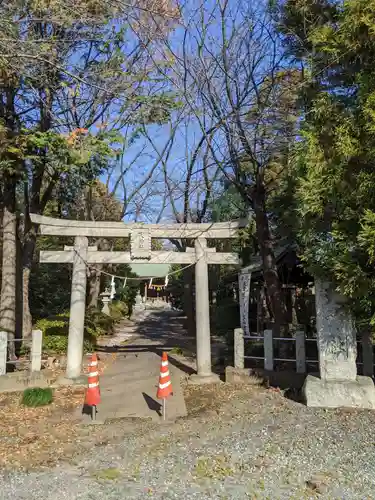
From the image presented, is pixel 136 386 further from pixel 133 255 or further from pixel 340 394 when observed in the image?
pixel 340 394

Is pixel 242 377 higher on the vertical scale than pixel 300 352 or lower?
lower

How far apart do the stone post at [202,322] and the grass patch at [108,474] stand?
5149mm

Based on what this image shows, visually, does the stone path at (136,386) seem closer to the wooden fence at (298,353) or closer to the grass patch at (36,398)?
the grass patch at (36,398)

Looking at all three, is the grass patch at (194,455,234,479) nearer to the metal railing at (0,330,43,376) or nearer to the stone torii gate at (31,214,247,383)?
the stone torii gate at (31,214,247,383)

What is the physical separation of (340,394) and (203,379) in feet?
12.1

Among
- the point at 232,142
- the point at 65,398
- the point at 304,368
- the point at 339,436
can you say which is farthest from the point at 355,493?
the point at 232,142

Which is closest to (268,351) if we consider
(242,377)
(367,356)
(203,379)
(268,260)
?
(242,377)

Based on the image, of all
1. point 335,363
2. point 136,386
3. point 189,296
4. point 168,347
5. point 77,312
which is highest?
point 189,296

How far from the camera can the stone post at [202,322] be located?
1004 cm

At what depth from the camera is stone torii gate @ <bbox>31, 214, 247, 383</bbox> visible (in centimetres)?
993

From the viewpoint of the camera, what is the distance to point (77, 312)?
1001 cm

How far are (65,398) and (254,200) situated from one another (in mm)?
6787

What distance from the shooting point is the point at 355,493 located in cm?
413

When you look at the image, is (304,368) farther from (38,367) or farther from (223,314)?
(223,314)
